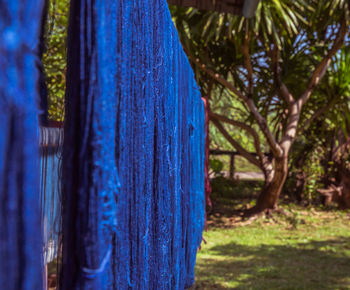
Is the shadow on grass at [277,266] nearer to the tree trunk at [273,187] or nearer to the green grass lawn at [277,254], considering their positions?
the green grass lawn at [277,254]

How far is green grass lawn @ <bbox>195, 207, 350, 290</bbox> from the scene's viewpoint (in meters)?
4.48

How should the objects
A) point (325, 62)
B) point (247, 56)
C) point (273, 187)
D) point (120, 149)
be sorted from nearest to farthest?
point (120, 149) → point (247, 56) → point (325, 62) → point (273, 187)

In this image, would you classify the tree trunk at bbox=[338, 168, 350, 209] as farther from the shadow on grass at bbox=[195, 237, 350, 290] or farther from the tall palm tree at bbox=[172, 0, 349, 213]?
the shadow on grass at bbox=[195, 237, 350, 290]

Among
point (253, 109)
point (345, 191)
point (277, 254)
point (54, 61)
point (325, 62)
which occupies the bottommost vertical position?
point (277, 254)

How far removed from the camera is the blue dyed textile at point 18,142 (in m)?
0.49

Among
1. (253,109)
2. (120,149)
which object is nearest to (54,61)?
(253,109)

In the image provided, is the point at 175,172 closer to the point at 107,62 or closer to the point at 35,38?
the point at 107,62

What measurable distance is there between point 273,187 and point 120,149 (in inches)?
294

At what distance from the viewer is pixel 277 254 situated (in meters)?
5.65

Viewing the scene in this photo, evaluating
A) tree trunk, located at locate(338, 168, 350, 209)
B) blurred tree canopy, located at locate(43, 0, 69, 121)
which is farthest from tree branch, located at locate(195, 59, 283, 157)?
tree trunk, located at locate(338, 168, 350, 209)

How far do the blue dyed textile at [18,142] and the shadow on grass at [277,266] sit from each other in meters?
3.96

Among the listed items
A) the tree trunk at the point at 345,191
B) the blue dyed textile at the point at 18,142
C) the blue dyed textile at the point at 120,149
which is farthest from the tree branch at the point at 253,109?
the blue dyed textile at the point at 18,142

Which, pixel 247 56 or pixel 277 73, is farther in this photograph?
pixel 277 73

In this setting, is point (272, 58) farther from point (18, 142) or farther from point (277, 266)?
point (18, 142)
